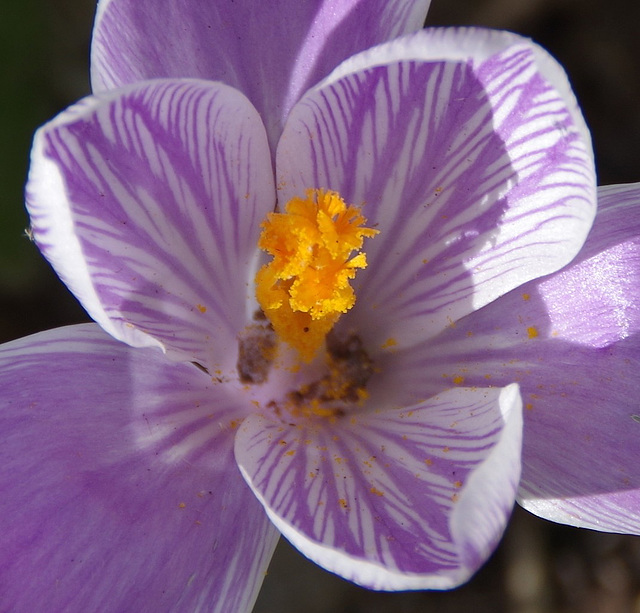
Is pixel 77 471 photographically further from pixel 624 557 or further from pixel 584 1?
pixel 584 1

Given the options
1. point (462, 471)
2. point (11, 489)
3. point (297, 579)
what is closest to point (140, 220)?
point (11, 489)

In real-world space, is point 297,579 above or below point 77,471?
below

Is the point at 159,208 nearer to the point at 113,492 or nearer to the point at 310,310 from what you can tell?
the point at 310,310

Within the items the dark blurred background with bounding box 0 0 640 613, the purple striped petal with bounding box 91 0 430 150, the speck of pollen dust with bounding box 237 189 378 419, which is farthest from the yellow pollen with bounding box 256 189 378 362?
the dark blurred background with bounding box 0 0 640 613

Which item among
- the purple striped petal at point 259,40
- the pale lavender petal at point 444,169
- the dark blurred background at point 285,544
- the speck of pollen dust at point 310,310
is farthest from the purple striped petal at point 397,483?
the dark blurred background at point 285,544

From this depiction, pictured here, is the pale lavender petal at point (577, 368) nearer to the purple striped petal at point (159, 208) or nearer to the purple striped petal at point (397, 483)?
the purple striped petal at point (397, 483)
